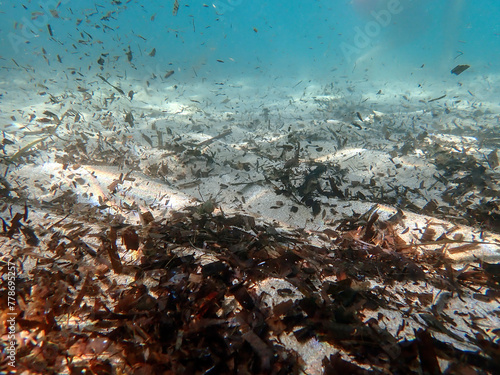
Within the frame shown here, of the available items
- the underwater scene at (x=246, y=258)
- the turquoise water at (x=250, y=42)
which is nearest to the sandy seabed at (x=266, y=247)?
the underwater scene at (x=246, y=258)

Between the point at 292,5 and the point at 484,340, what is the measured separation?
115250 millimetres

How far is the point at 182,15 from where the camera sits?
75.4 meters

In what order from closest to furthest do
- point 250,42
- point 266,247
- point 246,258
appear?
point 246,258
point 266,247
point 250,42

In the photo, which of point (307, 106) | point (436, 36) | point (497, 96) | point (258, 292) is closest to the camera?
point (258, 292)

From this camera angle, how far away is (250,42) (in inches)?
2261

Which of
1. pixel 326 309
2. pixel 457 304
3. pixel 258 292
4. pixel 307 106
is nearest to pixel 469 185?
pixel 457 304

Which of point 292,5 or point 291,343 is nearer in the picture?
point 291,343

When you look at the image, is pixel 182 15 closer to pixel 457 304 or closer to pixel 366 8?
pixel 366 8

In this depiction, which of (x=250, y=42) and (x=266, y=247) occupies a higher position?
(x=250, y=42)

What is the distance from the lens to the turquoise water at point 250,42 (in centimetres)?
2427

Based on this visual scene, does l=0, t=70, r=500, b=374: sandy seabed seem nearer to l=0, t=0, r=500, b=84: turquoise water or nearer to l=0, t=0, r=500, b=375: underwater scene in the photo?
l=0, t=0, r=500, b=375: underwater scene

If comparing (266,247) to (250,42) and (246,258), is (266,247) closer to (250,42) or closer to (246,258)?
(246,258)

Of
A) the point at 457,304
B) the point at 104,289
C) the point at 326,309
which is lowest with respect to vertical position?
the point at 457,304

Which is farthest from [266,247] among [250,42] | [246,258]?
[250,42]
